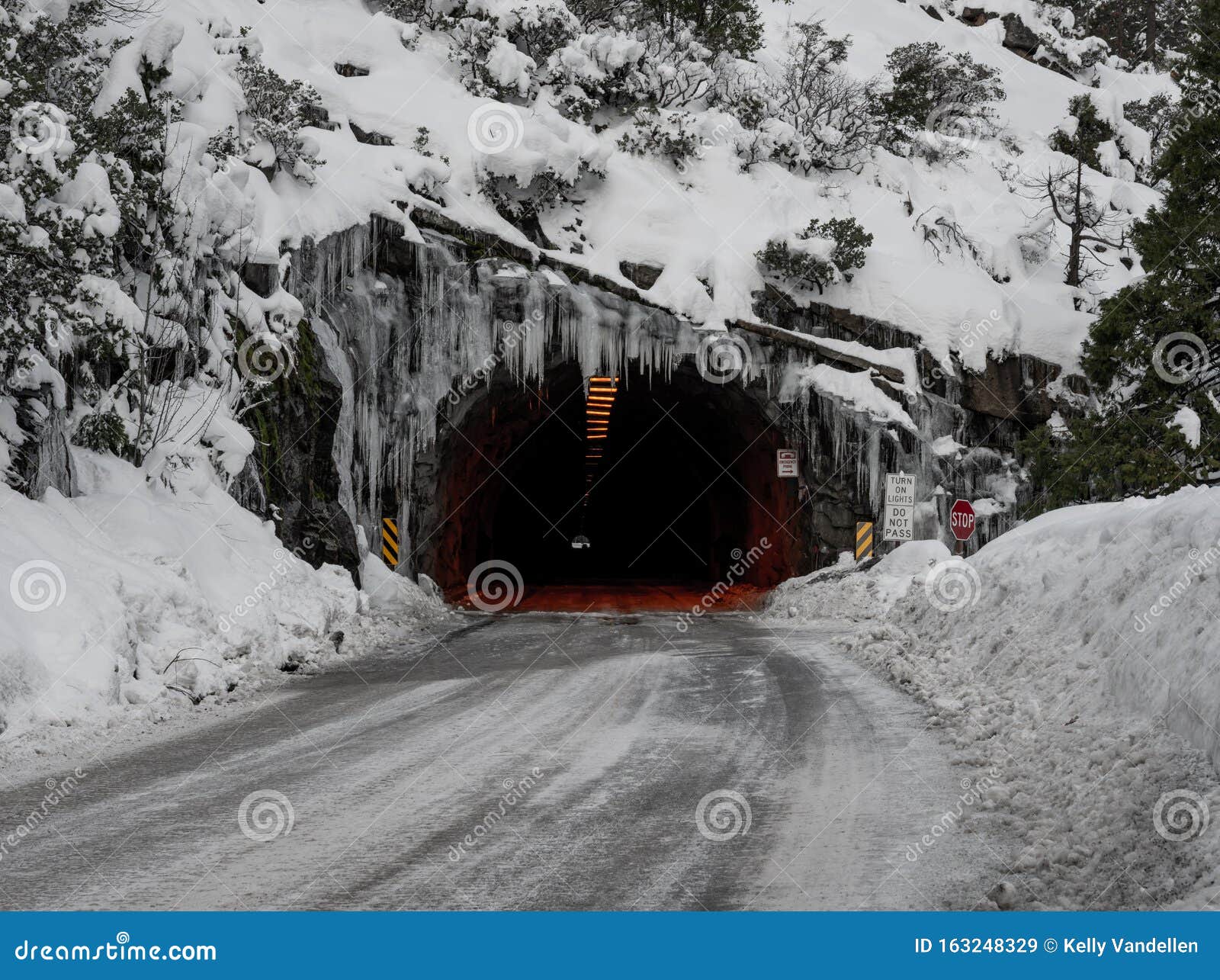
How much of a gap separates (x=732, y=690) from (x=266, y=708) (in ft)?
15.4

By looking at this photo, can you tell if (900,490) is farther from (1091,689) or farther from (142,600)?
(142,600)

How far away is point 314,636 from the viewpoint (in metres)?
13.5

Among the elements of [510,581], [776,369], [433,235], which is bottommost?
[510,581]

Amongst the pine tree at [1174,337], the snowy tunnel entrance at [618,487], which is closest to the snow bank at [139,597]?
the snowy tunnel entrance at [618,487]

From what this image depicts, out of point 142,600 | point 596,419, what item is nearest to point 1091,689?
point 142,600

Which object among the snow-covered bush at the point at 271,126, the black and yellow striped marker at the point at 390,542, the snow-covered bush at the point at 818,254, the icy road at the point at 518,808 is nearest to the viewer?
the icy road at the point at 518,808

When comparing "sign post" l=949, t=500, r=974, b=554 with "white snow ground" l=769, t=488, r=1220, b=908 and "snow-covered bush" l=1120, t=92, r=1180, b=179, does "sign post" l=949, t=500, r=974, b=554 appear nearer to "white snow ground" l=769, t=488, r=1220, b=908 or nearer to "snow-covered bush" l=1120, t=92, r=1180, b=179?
"white snow ground" l=769, t=488, r=1220, b=908

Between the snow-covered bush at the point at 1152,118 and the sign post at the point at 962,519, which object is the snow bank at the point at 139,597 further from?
the snow-covered bush at the point at 1152,118

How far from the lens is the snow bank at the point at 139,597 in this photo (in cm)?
878

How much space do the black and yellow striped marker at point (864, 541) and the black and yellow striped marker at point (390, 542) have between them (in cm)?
1049

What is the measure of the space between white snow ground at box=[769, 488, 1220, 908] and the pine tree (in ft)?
15.5

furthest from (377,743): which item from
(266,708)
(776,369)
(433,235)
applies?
(776,369)

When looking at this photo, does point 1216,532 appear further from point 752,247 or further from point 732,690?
point 752,247

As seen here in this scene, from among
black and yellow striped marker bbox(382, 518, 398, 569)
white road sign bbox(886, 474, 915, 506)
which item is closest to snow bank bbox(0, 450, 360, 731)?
black and yellow striped marker bbox(382, 518, 398, 569)
